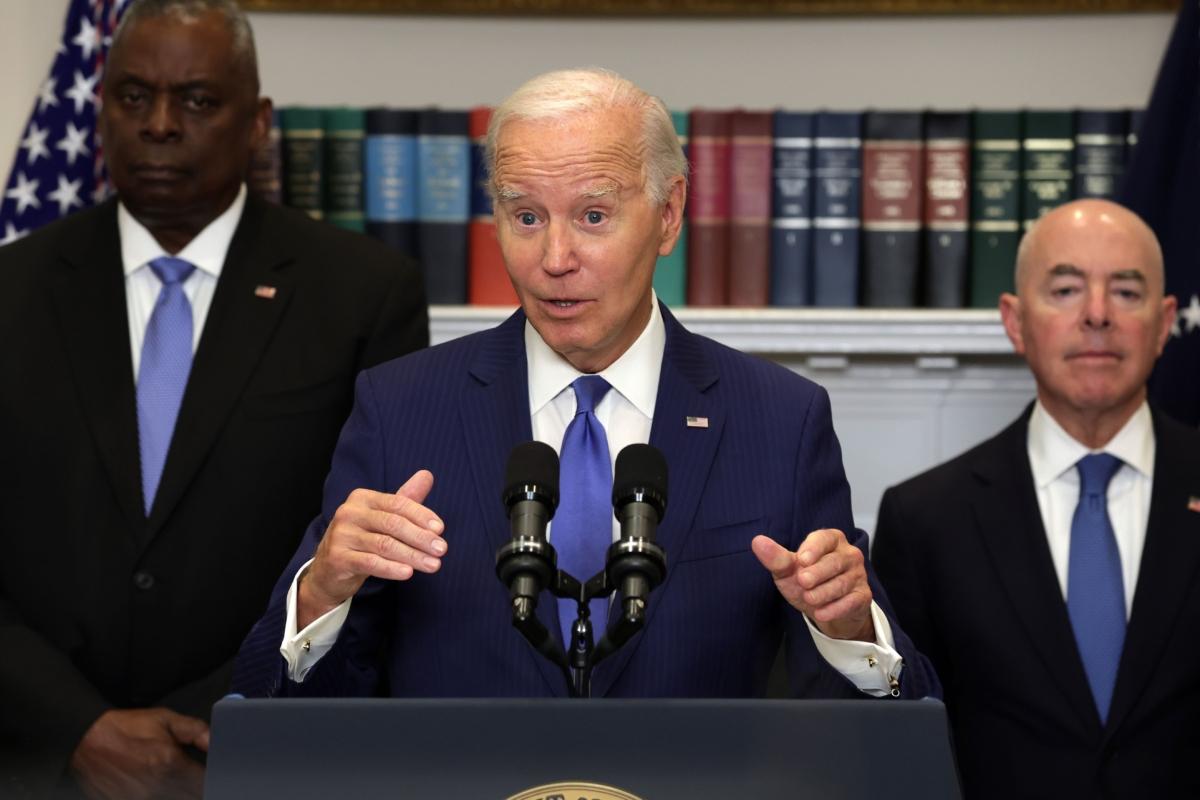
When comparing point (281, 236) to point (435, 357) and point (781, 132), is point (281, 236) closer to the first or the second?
point (435, 357)

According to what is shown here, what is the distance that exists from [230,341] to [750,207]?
4.79 feet

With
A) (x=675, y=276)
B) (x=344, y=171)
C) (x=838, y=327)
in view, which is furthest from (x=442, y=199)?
(x=838, y=327)

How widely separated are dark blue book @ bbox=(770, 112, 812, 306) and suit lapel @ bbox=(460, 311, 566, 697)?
1804 millimetres

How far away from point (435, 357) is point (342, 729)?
2.83ft

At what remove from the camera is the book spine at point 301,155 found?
13.3 feet

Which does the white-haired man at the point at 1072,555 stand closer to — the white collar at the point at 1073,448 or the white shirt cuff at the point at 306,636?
the white collar at the point at 1073,448

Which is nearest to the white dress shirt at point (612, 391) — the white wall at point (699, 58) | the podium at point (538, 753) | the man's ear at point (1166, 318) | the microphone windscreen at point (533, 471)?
the microphone windscreen at point (533, 471)

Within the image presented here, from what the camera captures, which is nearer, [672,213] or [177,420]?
[672,213]

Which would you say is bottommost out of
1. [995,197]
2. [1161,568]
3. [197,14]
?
[1161,568]

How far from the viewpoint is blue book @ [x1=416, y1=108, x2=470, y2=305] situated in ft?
13.4

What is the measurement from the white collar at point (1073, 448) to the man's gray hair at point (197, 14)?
5.51ft

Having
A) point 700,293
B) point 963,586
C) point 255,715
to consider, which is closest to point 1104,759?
point 963,586

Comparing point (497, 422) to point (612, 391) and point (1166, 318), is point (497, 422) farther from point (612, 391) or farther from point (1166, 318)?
point (1166, 318)

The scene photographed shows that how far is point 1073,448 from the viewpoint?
3375mm
